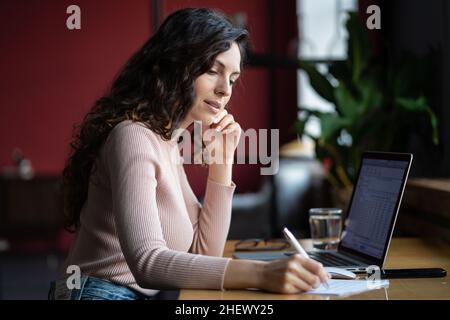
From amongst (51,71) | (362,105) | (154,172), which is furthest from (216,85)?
(51,71)

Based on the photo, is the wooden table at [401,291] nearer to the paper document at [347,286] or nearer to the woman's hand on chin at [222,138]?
the paper document at [347,286]

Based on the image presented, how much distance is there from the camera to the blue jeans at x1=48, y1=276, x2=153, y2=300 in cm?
153

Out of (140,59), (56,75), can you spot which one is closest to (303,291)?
(140,59)

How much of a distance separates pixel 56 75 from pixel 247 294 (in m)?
5.16

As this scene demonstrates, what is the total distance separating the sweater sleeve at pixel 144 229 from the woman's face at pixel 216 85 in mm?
260

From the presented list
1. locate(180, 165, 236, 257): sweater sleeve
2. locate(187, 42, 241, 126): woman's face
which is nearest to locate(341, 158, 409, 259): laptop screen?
locate(180, 165, 236, 257): sweater sleeve

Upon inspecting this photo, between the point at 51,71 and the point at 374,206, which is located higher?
the point at 51,71

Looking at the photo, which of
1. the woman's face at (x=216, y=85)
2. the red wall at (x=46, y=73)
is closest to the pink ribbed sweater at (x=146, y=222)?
the woman's face at (x=216, y=85)

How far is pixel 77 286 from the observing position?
1.54m

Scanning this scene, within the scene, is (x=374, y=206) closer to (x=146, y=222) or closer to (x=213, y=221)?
(x=213, y=221)

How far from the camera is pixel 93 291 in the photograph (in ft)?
5.02

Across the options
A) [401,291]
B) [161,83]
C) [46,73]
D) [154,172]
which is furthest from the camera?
[46,73]

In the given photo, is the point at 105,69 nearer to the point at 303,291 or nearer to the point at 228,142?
the point at 228,142

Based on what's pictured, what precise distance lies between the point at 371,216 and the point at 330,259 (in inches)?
5.8
